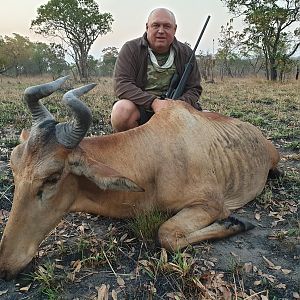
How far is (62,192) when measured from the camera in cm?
305

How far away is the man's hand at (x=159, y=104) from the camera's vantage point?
4216mm

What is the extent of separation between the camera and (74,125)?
2992 millimetres

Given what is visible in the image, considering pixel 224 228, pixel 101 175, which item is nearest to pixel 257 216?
pixel 224 228

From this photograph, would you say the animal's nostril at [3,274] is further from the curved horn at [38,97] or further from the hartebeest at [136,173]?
Answer: the curved horn at [38,97]

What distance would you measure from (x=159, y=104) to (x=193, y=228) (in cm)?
160

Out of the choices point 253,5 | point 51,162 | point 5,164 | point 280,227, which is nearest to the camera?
point 51,162

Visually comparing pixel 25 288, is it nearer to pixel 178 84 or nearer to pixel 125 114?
pixel 125 114

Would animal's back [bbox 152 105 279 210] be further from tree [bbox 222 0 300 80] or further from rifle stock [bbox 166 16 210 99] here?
tree [bbox 222 0 300 80]

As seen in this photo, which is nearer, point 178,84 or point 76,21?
point 178,84

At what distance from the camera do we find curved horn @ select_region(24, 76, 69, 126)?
3172mm

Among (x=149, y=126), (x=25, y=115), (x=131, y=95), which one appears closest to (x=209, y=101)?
(x=25, y=115)

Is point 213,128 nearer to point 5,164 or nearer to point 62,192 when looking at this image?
point 62,192

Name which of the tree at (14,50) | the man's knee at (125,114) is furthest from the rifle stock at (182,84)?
the tree at (14,50)

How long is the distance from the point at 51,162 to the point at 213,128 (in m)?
1.96
